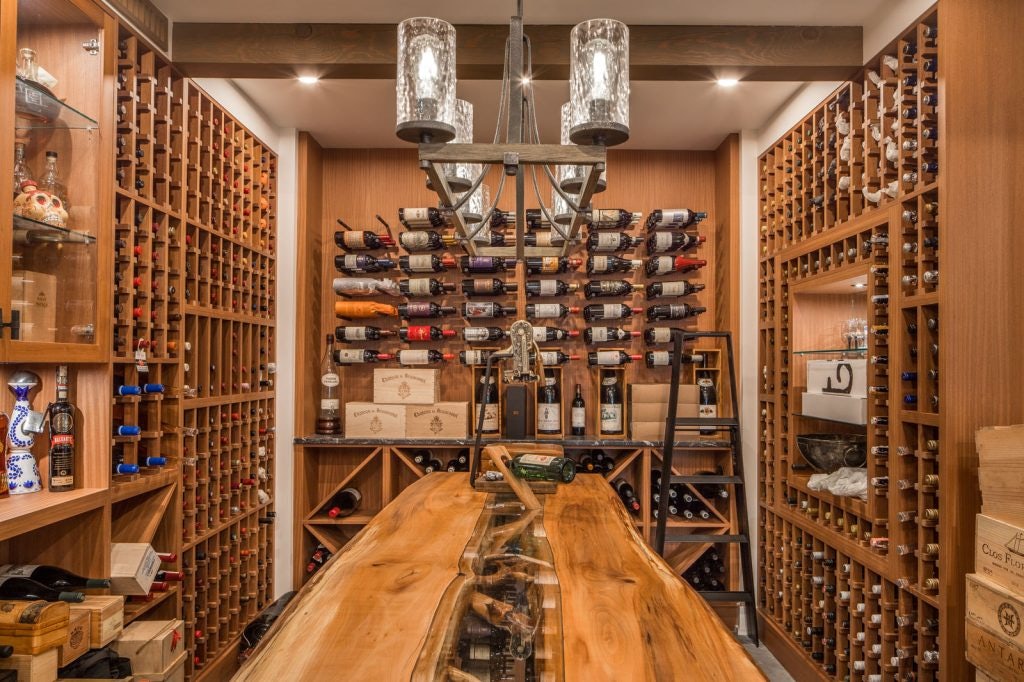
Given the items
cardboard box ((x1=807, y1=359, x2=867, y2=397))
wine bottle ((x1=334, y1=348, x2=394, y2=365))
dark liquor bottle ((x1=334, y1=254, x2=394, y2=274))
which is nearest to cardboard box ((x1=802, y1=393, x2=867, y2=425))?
cardboard box ((x1=807, y1=359, x2=867, y2=397))

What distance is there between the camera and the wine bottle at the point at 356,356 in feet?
14.2

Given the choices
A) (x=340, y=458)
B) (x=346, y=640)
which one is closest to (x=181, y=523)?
(x=340, y=458)

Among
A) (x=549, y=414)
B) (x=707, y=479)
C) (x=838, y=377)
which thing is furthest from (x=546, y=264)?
(x=838, y=377)

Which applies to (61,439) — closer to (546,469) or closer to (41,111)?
(41,111)

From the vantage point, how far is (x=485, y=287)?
170 inches

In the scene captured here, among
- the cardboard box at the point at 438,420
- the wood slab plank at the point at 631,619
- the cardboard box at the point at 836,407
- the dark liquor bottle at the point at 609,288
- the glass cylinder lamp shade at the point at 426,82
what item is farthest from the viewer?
the dark liquor bottle at the point at 609,288

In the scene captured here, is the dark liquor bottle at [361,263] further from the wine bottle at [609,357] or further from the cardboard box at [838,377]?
the cardboard box at [838,377]

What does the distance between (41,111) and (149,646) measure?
177cm

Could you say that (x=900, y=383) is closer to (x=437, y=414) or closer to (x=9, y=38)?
(x=437, y=414)

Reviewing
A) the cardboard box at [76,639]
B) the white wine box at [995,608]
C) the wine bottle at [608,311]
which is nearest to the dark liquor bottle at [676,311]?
the wine bottle at [608,311]

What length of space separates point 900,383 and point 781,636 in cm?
174

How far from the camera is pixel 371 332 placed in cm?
436

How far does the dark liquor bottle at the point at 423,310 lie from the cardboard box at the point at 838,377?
2.09 m

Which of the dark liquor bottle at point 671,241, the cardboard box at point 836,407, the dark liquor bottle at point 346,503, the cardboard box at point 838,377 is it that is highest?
the dark liquor bottle at point 671,241
